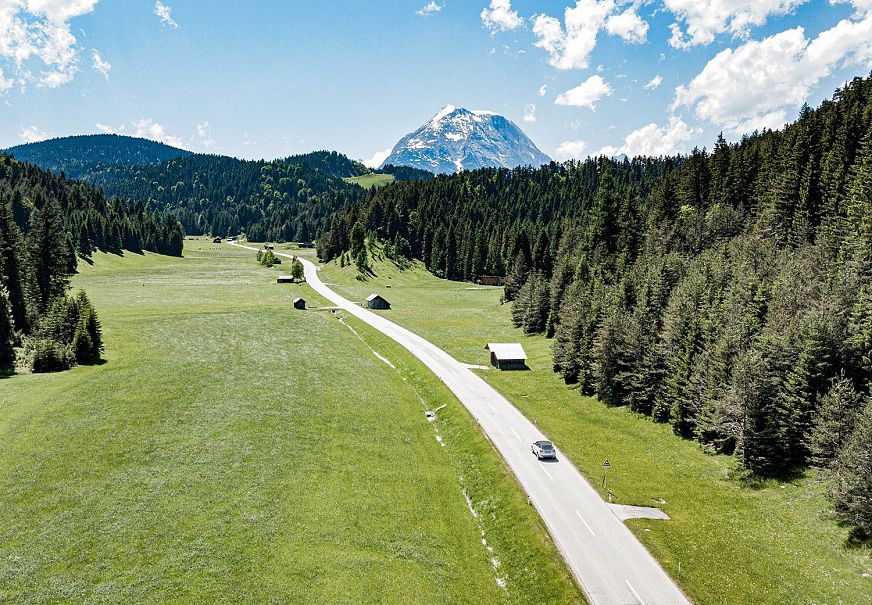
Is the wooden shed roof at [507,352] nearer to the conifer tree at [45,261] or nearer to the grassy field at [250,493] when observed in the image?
the grassy field at [250,493]

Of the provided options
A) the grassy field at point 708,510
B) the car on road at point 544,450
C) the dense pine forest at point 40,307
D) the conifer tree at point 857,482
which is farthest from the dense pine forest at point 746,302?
the dense pine forest at point 40,307

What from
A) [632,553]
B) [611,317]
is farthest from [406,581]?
[611,317]

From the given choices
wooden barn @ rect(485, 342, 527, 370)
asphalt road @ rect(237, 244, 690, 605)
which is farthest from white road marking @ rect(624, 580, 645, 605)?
wooden barn @ rect(485, 342, 527, 370)

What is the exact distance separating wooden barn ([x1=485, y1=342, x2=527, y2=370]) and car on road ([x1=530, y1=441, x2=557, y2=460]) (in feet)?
96.7

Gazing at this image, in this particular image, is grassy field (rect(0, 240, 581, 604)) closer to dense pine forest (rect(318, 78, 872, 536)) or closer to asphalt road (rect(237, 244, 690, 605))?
asphalt road (rect(237, 244, 690, 605))

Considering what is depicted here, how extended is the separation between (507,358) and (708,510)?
127 ft

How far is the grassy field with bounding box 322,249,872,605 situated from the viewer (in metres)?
28.9

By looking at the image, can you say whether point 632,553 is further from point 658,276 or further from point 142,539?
point 658,276

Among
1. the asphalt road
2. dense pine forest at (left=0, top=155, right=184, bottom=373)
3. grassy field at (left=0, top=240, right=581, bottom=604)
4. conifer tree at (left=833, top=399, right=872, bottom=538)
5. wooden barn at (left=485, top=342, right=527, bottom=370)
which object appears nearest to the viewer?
the asphalt road

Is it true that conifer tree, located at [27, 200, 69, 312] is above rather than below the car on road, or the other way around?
above

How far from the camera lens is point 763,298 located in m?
58.5

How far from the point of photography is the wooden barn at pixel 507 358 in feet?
245

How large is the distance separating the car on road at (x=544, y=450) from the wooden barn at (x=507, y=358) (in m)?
29.5

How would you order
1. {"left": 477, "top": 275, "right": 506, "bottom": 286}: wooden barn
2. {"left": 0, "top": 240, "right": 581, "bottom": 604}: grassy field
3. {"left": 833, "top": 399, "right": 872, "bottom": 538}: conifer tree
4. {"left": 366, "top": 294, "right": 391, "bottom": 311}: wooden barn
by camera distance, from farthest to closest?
1. {"left": 477, "top": 275, "right": 506, "bottom": 286}: wooden barn
2. {"left": 366, "top": 294, "right": 391, "bottom": 311}: wooden barn
3. {"left": 833, "top": 399, "right": 872, "bottom": 538}: conifer tree
4. {"left": 0, "top": 240, "right": 581, "bottom": 604}: grassy field
